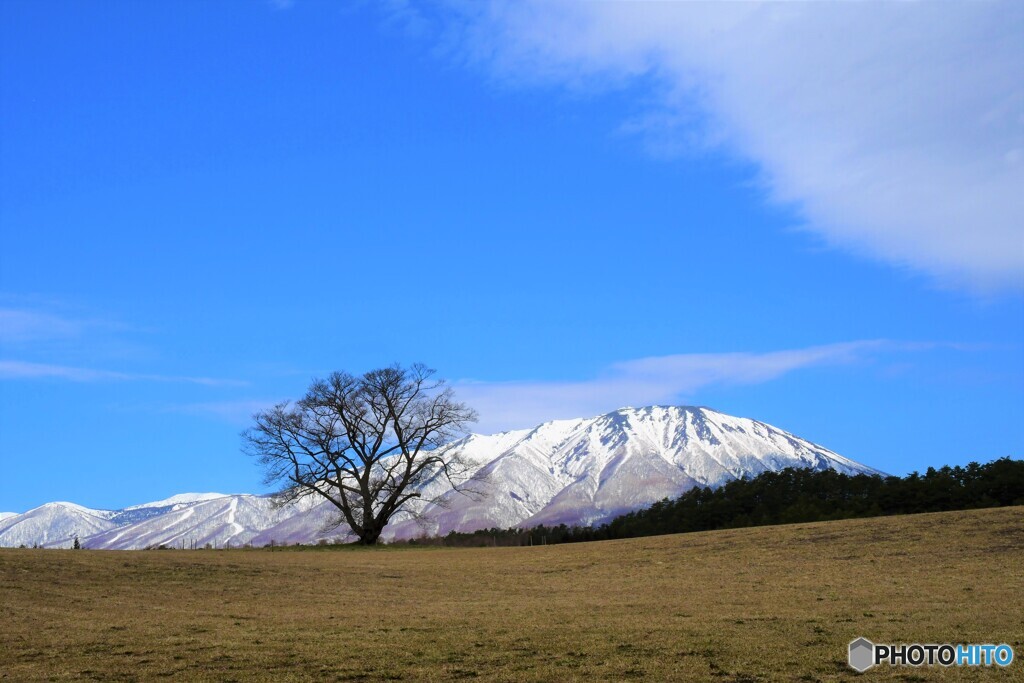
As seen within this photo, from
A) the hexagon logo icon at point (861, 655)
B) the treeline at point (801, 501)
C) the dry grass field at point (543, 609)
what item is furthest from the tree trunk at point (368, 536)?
the hexagon logo icon at point (861, 655)

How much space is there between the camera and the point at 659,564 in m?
36.9

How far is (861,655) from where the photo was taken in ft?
49.5

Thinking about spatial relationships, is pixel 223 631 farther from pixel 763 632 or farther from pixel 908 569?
pixel 908 569

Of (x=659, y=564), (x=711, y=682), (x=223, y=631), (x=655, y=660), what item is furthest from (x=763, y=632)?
(x=659, y=564)

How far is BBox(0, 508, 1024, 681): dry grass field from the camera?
1544 centimetres

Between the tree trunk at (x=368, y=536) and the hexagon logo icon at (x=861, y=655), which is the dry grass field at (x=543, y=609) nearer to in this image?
the hexagon logo icon at (x=861, y=655)

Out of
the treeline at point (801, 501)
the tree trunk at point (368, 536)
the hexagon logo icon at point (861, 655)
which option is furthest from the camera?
the tree trunk at point (368, 536)

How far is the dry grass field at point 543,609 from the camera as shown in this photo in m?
15.4

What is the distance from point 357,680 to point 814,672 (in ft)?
23.1

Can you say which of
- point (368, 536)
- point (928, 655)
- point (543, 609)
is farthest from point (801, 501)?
point (928, 655)

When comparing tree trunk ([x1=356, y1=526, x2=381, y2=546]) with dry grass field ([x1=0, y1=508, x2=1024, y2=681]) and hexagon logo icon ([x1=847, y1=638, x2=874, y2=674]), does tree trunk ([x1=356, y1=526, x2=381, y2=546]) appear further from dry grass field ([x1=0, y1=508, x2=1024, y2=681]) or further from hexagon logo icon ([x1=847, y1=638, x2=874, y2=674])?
hexagon logo icon ([x1=847, y1=638, x2=874, y2=674])

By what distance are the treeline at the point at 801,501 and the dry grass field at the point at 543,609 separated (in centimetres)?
1060

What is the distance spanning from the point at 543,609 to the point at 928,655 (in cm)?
1084

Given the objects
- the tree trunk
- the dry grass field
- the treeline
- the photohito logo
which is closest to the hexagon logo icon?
the photohito logo
